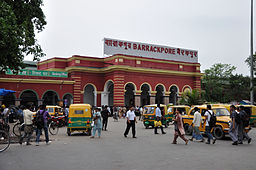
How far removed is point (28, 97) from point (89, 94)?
26.8 ft

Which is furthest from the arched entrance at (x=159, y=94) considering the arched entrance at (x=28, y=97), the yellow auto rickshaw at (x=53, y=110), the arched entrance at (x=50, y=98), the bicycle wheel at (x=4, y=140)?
the bicycle wheel at (x=4, y=140)

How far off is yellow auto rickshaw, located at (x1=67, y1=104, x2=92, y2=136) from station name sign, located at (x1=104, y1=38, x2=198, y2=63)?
23.4m

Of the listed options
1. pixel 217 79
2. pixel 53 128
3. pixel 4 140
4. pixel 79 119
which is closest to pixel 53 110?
pixel 53 128

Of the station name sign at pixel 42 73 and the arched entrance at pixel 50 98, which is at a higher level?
the station name sign at pixel 42 73

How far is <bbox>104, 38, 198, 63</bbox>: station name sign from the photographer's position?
39.4 metres

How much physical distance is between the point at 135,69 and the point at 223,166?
30.2 metres

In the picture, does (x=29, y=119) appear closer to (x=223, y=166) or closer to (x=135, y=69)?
(x=223, y=166)

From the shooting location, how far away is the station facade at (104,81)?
34500 mm

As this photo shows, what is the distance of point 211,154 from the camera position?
9.39 metres

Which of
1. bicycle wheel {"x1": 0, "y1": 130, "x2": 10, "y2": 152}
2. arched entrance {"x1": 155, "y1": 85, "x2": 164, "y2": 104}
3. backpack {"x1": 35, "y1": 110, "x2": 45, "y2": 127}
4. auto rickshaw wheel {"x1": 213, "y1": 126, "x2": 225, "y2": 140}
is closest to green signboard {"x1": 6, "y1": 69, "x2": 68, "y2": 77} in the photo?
arched entrance {"x1": 155, "y1": 85, "x2": 164, "y2": 104}

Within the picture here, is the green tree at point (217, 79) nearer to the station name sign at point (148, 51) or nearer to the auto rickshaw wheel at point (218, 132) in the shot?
the station name sign at point (148, 51)

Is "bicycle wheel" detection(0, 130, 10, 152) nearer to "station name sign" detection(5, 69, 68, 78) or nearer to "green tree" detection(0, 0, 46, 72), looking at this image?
"green tree" detection(0, 0, 46, 72)

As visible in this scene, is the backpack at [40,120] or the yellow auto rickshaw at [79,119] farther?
the yellow auto rickshaw at [79,119]

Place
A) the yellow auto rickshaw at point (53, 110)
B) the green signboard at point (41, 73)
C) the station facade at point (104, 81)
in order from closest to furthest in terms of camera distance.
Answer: the yellow auto rickshaw at point (53, 110) → the green signboard at point (41, 73) → the station facade at point (104, 81)
